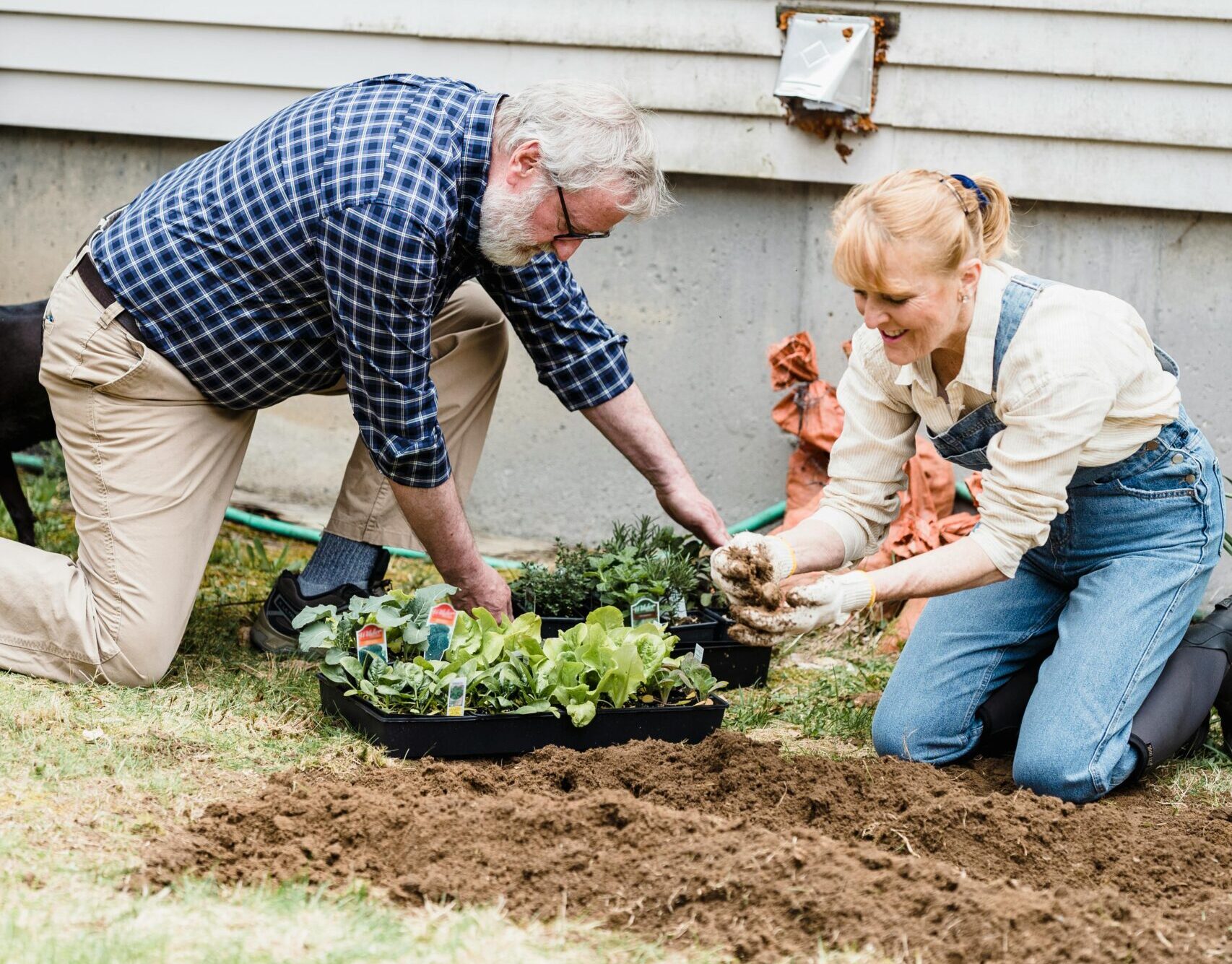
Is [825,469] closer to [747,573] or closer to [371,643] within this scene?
[747,573]

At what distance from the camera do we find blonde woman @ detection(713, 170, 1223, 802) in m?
2.50

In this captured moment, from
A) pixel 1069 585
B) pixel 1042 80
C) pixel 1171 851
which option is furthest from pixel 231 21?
pixel 1171 851

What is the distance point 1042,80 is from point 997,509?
215 centimetres

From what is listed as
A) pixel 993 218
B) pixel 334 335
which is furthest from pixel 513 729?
pixel 993 218

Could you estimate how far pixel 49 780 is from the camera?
2.56 metres

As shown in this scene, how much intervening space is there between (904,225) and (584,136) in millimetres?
773

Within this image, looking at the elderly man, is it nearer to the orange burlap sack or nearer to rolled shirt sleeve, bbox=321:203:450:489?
rolled shirt sleeve, bbox=321:203:450:489

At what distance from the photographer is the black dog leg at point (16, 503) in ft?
13.1

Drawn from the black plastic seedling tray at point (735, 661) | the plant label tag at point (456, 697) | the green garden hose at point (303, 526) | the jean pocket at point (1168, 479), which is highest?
the jean pocket at point (1168, 479)

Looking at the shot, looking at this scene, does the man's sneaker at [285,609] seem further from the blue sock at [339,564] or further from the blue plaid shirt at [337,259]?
the blue plaid shirt at [337,259]

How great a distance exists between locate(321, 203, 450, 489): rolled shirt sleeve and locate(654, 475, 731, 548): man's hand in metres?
0.70

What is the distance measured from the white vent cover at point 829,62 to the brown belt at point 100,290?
2.19 meters

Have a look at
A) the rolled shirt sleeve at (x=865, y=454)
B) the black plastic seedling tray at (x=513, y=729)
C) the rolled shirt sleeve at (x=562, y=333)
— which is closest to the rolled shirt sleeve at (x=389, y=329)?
the rolled shirt sleeve at (x=562, y=333)

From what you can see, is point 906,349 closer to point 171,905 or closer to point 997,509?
point 997,509
